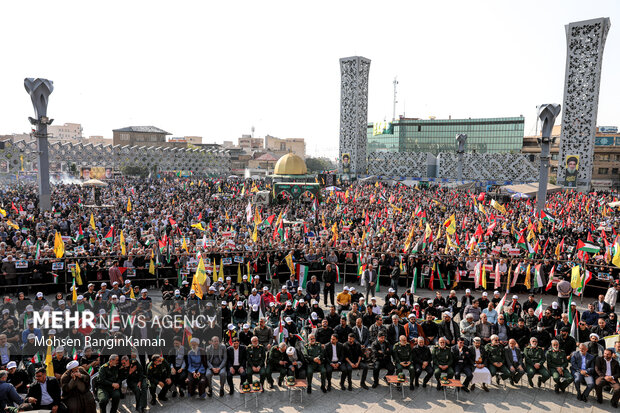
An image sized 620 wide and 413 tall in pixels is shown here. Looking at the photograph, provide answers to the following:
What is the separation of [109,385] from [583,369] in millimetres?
8715

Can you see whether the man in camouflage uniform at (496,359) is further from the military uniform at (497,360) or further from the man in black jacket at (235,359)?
the man in black jacket at (235,359)

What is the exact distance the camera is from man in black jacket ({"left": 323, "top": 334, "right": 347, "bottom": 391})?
28.9 ft

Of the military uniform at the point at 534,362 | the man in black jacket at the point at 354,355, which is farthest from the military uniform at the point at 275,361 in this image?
the military uniform at the point at 534,362

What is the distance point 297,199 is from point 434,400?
29.5 meters

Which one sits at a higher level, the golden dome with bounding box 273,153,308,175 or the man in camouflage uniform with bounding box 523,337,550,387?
the golden dome with bounding box 273,153,308,175

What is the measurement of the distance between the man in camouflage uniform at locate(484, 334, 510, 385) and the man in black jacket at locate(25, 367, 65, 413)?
767 cm

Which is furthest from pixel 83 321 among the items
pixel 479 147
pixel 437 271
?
pixel 479 147

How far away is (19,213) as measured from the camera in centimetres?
2266

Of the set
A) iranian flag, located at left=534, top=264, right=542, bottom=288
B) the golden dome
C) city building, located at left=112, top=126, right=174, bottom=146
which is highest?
city building, located at left=112, top=126, right=174, bottom=146

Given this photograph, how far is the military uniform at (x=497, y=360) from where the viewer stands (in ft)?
28.9

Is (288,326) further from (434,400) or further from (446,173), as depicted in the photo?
(446,173)

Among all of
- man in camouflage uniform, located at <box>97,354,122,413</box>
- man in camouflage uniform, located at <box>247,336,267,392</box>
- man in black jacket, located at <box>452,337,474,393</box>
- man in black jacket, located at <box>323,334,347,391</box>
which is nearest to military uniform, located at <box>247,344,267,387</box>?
man in camouflage uniform, located at <box>247,336,267,392</box>

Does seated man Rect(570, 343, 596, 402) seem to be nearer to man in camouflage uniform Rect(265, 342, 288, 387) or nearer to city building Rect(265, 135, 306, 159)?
man in camouflage uniform Rect(265, 342, 288, 387)

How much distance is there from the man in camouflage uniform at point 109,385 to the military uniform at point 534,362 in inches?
305
